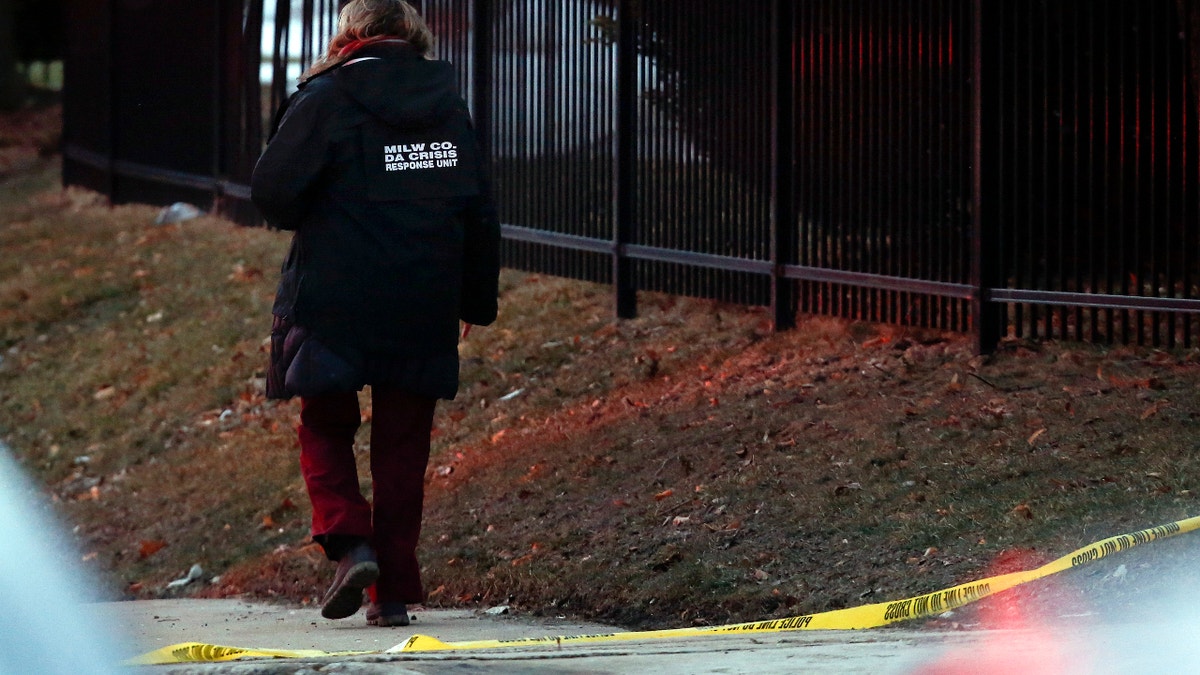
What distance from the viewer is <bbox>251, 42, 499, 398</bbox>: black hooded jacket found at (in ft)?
15.7

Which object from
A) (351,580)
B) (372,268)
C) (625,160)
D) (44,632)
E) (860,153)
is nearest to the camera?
Answer: (44,632)

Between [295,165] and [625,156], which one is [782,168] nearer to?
[625,156]

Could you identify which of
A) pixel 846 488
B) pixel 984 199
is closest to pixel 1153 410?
pixel 846 488

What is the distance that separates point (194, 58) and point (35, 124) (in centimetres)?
1476

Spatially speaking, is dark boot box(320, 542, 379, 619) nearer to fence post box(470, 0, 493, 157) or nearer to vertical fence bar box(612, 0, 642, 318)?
vertical fence bar box(612, 0, 642, 318)

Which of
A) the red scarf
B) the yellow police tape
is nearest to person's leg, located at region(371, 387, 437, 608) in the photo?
the yellow police tape

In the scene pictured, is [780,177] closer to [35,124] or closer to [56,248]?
[56,248]

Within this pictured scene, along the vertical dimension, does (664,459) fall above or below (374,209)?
below

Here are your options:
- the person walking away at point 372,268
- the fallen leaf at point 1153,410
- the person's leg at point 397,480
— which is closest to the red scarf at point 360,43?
the person walking away at point 372,268

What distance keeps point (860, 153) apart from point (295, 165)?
375 centimetres

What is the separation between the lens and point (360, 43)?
491cm

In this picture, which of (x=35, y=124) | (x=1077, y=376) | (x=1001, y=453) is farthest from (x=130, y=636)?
(x=35, y=124)

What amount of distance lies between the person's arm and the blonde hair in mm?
199

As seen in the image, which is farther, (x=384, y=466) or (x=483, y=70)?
(x=483, y=70)
